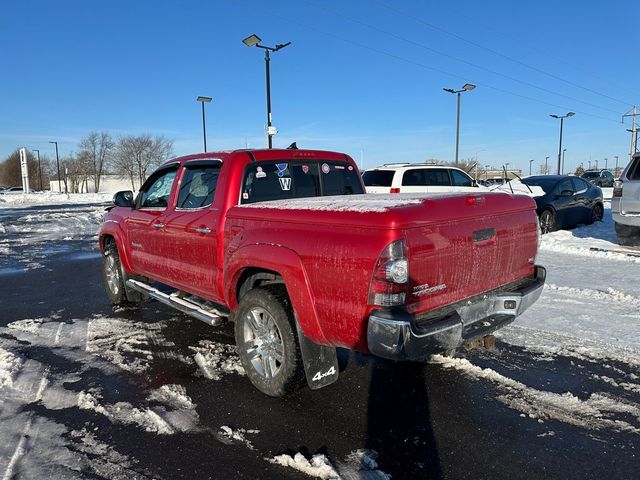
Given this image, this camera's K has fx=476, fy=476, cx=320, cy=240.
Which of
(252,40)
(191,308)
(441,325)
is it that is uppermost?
(252,40)

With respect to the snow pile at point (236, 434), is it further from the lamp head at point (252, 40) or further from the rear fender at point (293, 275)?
the lamp head at point (252, 40)

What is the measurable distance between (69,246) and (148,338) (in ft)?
30.8

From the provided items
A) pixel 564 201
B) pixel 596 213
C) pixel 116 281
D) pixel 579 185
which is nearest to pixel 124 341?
pixel 116 281

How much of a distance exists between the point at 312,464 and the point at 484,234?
1953 millimetres

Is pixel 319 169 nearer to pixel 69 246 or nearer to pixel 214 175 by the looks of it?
pixel 214 175

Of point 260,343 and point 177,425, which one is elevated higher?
point 260,343

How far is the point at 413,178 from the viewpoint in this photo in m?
12.7

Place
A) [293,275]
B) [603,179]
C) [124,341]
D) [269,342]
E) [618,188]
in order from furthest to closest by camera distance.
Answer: [603,179]
[618,188]
[124,341]
[269,342]
[293,275]

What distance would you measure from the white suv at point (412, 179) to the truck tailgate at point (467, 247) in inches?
332

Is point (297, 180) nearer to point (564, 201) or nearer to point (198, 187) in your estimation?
point (198, 187)

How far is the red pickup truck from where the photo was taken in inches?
113

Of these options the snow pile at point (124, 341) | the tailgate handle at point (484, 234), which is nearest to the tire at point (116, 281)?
the snow pile at point (124, 341)

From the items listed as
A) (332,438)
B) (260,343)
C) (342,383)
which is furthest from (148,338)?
(332,438)

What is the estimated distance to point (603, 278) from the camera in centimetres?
748
